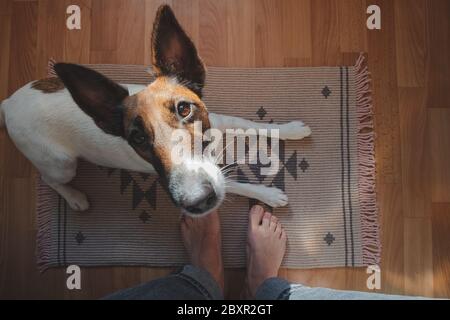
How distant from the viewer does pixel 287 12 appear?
A: 1806mm

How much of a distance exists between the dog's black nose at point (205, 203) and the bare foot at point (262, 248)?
0.32 m

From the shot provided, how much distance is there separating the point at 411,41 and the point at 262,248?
1002 millimetres

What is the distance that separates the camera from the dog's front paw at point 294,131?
1.71 meters

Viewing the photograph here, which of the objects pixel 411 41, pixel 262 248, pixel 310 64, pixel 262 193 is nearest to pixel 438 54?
pixel 411 41

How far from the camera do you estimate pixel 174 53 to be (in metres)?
1.33

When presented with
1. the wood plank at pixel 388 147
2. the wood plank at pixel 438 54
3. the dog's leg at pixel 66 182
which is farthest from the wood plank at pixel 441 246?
the dog's leg at pixel 66 182

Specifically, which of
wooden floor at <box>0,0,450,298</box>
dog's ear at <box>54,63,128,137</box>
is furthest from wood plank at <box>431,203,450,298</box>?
dog's ear at <box>54,63,128,137</box>

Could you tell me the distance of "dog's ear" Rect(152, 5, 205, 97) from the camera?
1.26 m

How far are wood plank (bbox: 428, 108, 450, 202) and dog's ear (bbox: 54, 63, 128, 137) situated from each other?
1.18 meters

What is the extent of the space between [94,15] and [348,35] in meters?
1.02

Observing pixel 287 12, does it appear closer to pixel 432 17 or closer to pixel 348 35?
pixel 348 35

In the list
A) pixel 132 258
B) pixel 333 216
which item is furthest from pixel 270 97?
pixel 132 258

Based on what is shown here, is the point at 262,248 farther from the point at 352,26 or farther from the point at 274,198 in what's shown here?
the point at 352,26
